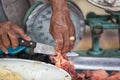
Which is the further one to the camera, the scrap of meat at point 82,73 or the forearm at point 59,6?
the scrap of meat at point 82,73

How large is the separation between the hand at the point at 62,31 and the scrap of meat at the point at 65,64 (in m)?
0.17

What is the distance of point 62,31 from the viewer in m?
1.47

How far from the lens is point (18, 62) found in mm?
1546

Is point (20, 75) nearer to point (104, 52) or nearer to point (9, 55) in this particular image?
point (9, 55)

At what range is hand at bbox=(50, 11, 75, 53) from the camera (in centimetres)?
146

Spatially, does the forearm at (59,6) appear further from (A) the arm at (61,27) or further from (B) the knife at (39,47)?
(B) the knife at (39,47)

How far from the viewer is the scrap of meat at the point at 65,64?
1.70 m

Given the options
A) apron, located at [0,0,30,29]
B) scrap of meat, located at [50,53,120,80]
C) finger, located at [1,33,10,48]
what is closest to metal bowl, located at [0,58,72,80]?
finger, located at [1,33,10,48]

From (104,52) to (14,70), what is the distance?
0.68 m

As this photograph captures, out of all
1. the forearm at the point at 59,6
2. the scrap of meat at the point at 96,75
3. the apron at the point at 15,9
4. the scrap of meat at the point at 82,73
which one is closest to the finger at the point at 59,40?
the forearm at the point at 59,6

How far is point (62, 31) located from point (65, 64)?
32 centimetres

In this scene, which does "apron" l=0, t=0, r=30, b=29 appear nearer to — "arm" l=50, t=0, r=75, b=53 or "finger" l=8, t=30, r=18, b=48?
"finger" l=8, t=30, r=18, b=48

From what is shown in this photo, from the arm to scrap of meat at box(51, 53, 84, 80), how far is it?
0.17 meters

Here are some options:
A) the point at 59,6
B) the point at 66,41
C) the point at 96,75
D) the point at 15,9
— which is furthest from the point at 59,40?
the point at 15,9
